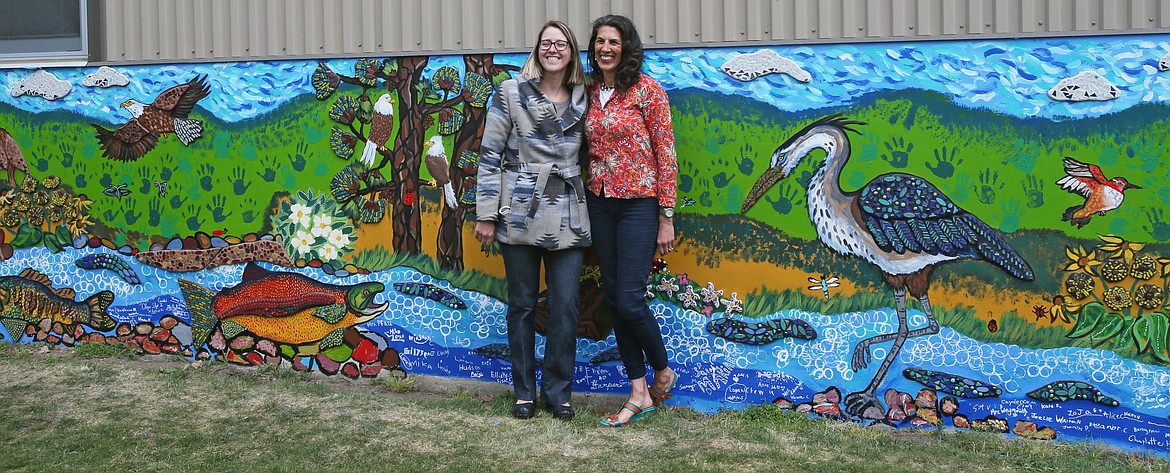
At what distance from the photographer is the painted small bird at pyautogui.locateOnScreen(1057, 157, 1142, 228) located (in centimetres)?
410

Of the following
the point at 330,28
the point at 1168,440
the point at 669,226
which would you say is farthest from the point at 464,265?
the point at 1168,440

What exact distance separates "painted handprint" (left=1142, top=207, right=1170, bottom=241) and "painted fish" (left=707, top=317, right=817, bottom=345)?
1.36 m

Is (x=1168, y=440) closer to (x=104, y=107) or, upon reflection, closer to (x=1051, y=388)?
(x=1051, y=388)

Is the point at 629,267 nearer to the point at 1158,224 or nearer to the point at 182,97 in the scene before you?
the point at 1158,224

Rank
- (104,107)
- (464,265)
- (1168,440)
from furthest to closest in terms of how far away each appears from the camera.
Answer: (104,107) < (464,265) < (1168,440)

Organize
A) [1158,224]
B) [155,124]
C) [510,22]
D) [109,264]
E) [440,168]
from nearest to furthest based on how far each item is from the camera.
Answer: [1158,224]
[440,168]
[510,22]
[155,124]
[109,264]

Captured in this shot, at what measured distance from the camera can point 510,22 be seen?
5.02 m

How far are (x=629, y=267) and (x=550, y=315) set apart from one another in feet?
1.40

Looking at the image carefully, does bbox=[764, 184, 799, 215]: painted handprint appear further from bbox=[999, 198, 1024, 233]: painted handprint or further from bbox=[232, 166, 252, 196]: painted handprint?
bbox=[232, 166, 252, 196]: painted handprint

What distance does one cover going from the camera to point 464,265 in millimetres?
4926

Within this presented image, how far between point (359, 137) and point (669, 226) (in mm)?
1600

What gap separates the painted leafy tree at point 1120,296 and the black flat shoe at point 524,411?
221 centimetres

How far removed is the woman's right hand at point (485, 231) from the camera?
4465mm

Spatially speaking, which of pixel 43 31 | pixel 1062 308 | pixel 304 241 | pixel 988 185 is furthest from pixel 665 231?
pixel 43 31
